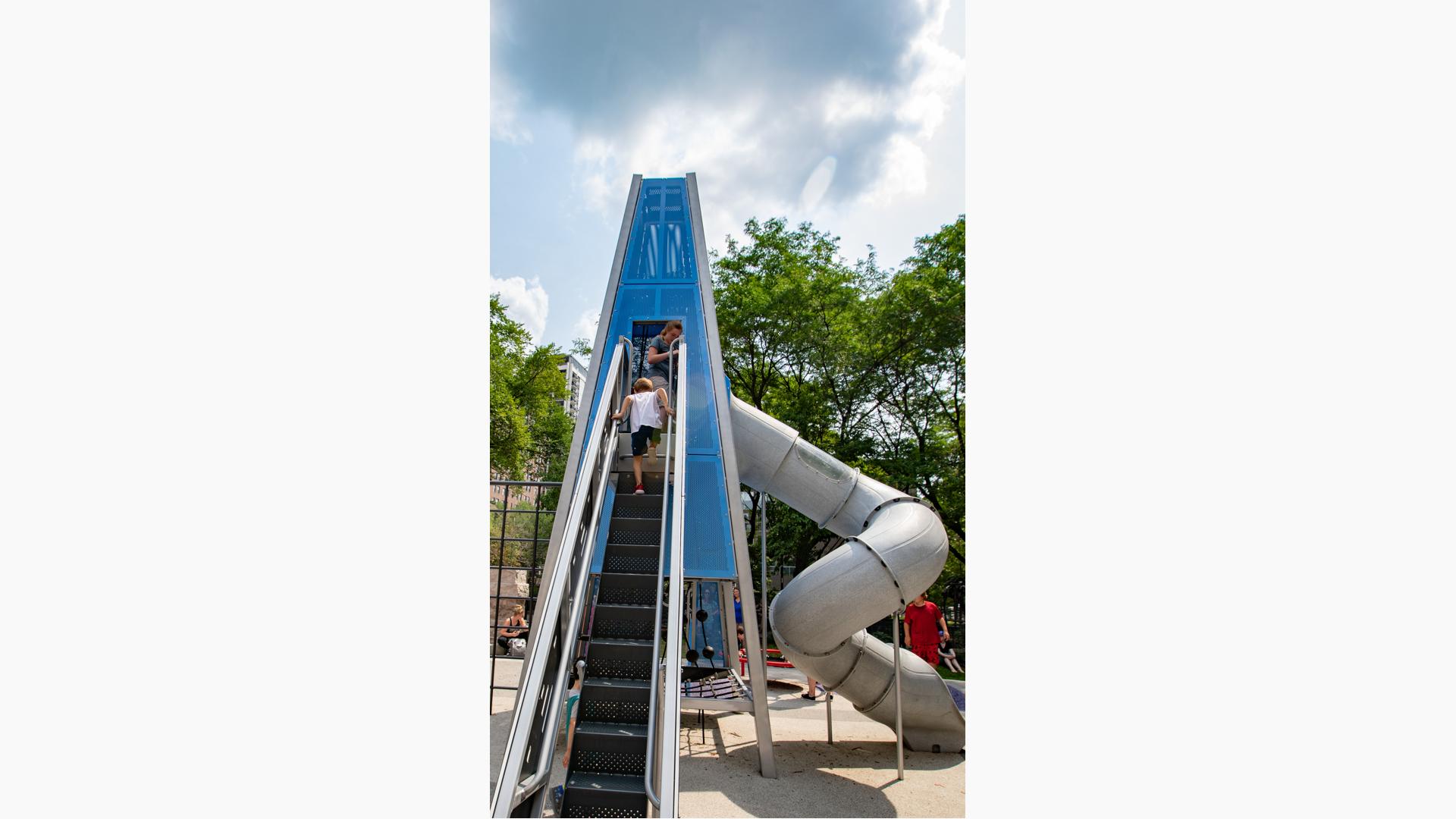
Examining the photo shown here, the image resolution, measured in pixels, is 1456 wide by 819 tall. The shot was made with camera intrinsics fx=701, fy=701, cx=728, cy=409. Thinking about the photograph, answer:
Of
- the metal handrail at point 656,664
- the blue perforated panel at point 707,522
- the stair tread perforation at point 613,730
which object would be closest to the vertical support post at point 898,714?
the blue perforated panel at point 707,522

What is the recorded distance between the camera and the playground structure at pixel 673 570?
3451 millimetres

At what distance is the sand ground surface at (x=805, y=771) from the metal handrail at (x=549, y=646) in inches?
50.0

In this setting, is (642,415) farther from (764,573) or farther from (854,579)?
(764,573)

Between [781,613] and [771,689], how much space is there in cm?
597

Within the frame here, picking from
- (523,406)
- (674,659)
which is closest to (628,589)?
(674,659)

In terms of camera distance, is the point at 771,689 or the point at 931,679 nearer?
the point at 931,679

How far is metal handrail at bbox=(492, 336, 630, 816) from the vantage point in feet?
9.92

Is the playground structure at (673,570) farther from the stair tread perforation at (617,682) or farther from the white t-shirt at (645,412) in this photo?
the white t-shirt at (645,412)

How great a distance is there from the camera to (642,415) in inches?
217

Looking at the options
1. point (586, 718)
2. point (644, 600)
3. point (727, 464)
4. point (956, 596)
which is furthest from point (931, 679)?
point (956, 596)

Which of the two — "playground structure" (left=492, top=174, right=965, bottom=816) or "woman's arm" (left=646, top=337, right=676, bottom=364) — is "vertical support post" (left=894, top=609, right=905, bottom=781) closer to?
"playground structure" (left=492, top=174, right=965, bottom=816)

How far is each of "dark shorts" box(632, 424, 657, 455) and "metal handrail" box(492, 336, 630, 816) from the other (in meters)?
→ 0.70

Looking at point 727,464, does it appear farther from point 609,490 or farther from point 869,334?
point 869,334

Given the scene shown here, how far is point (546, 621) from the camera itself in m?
3.40
